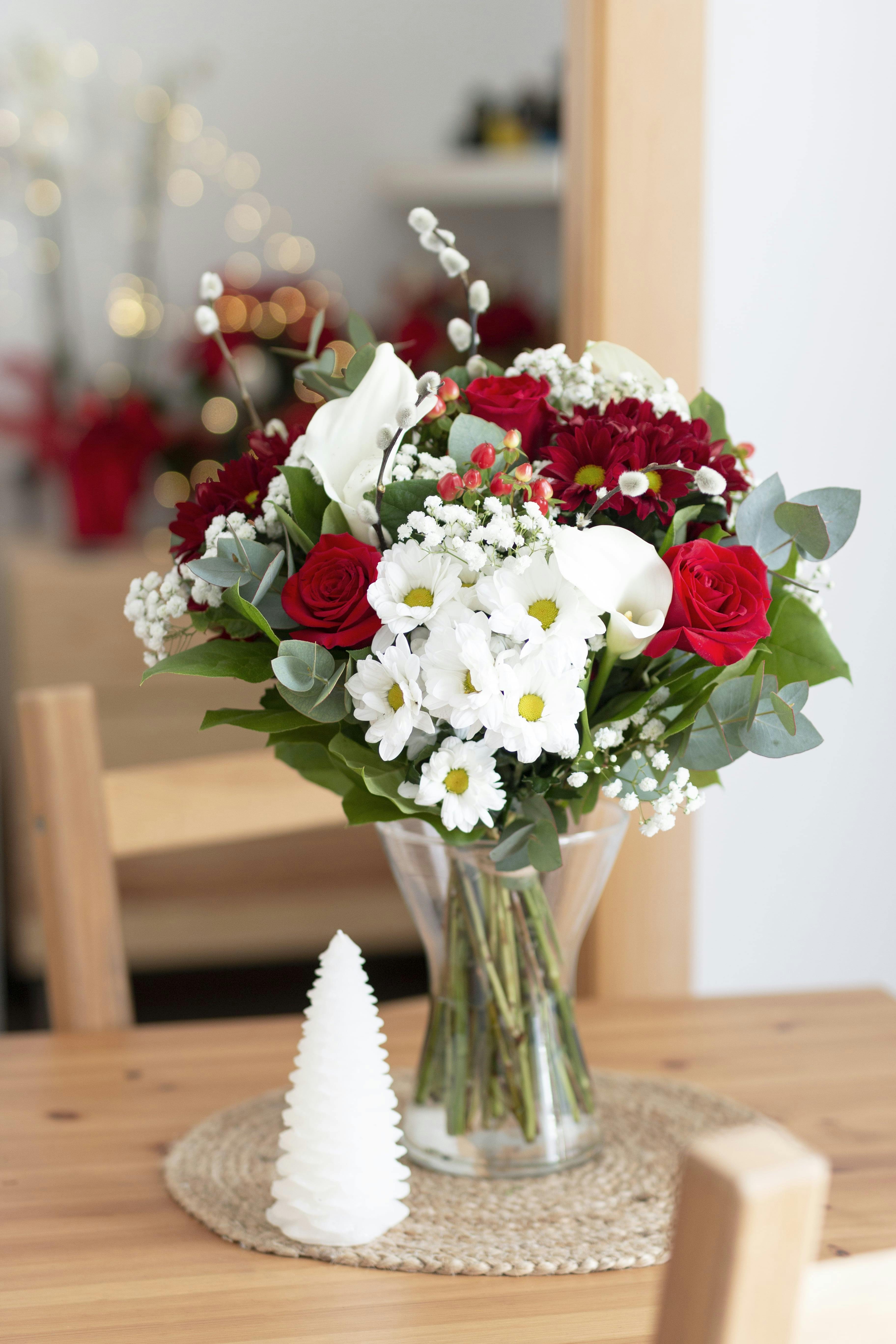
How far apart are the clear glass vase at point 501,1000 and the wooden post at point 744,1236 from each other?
40 cm

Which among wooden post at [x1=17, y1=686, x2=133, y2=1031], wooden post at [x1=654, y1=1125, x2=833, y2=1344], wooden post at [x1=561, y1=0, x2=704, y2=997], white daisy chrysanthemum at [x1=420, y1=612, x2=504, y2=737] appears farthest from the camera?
wooden post at [x1=561, y1=0, x2=704, y2=997]

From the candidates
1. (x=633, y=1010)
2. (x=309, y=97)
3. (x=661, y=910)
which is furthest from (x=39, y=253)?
(x=633, y=1010)

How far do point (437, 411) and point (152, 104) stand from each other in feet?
8.06

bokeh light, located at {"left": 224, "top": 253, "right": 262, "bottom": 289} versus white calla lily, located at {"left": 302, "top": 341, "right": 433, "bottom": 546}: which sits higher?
bokeh light, located at {"left": 224, "top": 253, "right": 262, "bottom": 289}

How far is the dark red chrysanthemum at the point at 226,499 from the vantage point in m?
0.70

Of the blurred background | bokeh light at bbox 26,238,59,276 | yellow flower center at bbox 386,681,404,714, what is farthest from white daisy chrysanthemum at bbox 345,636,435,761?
bokeh light at bbox 26,238,59,276

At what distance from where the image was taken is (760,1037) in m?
0.96

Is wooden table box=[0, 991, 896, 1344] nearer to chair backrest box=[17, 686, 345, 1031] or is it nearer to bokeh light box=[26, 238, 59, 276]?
chair backrest box=[17, 686, 345, 1031]

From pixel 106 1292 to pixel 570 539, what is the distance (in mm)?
424

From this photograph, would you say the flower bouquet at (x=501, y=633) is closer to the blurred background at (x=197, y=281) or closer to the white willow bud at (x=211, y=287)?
the white willow bud at (x=211, y=287)

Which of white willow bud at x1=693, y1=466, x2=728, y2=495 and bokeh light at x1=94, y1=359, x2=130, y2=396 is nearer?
white willow bud at x1=693, y1=466, x2=728, y2=495

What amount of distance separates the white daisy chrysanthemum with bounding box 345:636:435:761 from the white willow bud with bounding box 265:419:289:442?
0.21m

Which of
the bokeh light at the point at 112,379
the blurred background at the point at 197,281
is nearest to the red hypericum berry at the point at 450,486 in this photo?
the blurred background at the point at 197,281

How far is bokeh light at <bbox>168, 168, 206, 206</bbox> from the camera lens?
9.37 ft
